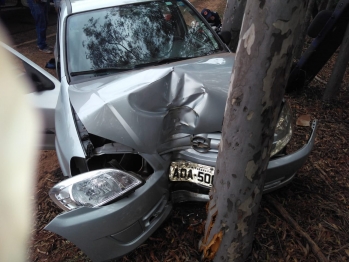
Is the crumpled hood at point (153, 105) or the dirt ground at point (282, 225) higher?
the crumpled hood at point (153, 105)

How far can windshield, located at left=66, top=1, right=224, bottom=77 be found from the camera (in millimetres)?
3146

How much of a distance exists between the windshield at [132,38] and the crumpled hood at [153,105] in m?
0.47

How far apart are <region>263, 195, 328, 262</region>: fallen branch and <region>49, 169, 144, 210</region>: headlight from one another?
1.33 m

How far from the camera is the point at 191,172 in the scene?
7.78ft

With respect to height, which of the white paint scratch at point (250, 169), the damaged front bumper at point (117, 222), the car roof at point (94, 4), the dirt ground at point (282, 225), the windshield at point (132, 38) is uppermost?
the car roof at point (94, 4)

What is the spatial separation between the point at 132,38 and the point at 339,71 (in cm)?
310

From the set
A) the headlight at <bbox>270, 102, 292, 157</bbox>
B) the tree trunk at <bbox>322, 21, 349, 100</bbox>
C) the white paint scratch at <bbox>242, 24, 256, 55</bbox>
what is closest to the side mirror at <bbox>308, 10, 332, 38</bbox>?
the tree trunk at <bbox>322, 21, 349, 100</bbox>

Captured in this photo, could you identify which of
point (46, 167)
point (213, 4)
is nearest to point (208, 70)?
point (46, 167)

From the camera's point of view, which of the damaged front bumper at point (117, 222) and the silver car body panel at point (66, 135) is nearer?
the damaged front bumper at point (117, 222)

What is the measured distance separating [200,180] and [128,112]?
0.71m

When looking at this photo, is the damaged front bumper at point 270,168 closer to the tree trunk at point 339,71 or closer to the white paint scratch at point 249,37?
the white paint scratch at point 249,37

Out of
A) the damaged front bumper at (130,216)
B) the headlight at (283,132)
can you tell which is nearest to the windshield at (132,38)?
the headlight at (283,132)

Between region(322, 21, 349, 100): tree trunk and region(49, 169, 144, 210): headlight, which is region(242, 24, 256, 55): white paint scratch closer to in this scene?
region(49, 169, 144, 210): headlight

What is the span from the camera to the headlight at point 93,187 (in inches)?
85.2
